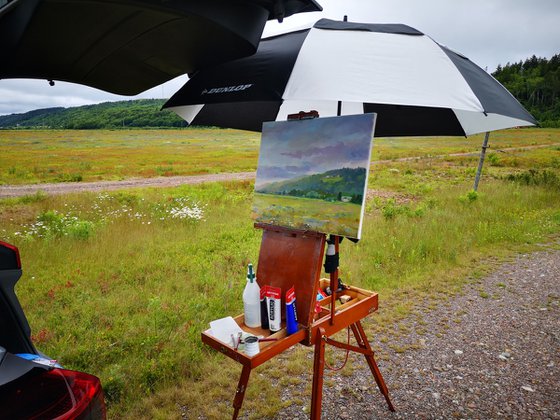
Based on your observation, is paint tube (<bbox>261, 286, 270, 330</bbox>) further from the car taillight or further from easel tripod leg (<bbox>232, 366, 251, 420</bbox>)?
the car taillight

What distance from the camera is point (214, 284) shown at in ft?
18.0

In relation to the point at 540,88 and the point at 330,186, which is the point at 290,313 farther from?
the point at 540,88

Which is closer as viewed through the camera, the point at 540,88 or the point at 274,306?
the point at 274,306

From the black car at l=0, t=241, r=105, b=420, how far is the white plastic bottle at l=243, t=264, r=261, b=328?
104 cm

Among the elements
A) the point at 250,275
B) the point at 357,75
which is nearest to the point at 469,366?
the point at 250,275

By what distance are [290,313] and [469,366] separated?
2594mm

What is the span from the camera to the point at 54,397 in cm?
142

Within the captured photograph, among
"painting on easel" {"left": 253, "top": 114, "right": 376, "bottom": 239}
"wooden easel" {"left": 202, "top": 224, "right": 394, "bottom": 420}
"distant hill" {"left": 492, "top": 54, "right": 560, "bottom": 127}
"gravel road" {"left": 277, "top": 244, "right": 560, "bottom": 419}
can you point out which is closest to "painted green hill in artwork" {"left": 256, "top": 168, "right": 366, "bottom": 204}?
"painting on easel" {"left": 253, "top": 114, "right": 376, "bottom": 239}

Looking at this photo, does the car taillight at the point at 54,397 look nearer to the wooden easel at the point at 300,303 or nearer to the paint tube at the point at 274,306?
the wooden easel at the point at 300,303

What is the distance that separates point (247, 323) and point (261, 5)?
1.96 metres

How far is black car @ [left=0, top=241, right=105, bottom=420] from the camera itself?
4.42 feet

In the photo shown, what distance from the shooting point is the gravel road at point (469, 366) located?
3113mm

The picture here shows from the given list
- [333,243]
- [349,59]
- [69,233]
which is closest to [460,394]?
[333,243]

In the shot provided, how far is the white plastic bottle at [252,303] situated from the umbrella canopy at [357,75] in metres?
1.18
